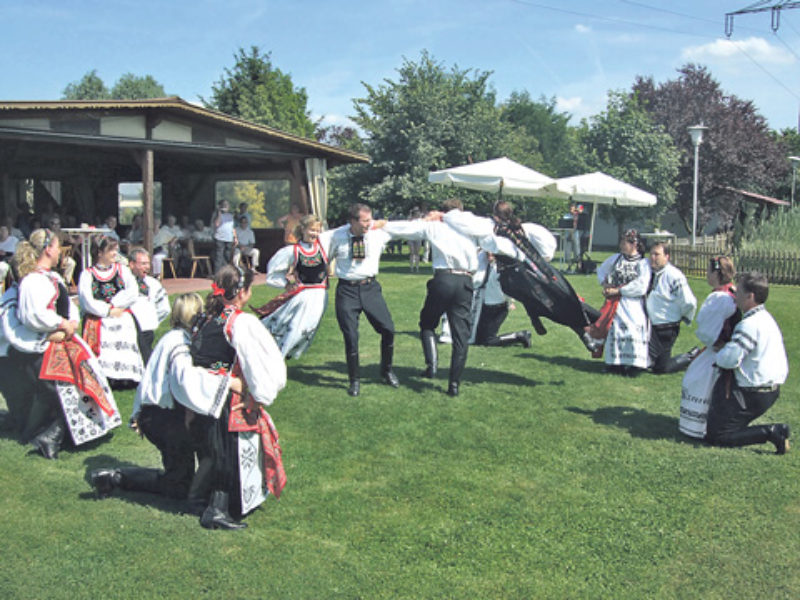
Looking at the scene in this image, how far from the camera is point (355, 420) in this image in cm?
629

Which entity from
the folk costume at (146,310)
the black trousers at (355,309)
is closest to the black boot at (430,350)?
the black trousers at (355,309)

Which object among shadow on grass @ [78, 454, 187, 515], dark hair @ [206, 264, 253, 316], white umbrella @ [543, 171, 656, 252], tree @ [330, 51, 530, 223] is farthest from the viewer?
tree @ [330, 51, 530, 223]

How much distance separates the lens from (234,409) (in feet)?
13.5

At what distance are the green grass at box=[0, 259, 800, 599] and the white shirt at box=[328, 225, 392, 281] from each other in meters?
1.17

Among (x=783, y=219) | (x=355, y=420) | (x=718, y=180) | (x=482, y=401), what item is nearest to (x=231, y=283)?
(x=355, y=420)

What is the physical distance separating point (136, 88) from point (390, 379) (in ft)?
204

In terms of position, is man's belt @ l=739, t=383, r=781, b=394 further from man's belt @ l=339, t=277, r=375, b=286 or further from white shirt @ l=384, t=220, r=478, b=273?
man's belt @ l=339, t=277, r=375, b=286

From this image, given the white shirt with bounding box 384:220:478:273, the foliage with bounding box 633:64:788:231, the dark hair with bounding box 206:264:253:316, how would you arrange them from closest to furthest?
the dark hair with bounding box 206:264:253:316, the white shirt with bounding box 384:220:478:273, the foliage with bounding box 633:64:788:231

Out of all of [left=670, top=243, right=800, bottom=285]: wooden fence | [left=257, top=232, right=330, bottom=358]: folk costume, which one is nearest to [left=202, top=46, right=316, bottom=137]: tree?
[left=670, top=243, right=800, bottom=285]: wooden fence

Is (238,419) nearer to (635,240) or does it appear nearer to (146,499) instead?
(146,499)

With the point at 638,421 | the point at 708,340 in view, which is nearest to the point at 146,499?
the point at 638,421

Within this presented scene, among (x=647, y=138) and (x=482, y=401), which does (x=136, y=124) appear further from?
(x=647, y=138)

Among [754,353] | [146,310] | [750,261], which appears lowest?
[754,353]

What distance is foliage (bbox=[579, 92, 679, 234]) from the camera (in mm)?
27141
